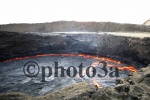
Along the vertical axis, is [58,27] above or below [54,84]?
above

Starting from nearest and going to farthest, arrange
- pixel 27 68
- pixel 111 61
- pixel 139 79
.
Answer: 1. pixel 139 79
2. pixel 27 68
3. pixel 111 61

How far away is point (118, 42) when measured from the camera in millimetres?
11945

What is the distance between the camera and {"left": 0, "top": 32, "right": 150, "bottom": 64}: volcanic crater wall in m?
12.5

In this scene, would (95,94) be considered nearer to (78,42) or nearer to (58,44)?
(78,42)

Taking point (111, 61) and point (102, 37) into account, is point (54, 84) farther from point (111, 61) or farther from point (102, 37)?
point (102, 37)

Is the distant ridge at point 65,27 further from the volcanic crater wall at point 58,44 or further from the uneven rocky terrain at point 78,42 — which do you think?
the volcanic crater wall at point 58,44

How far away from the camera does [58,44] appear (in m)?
14.3

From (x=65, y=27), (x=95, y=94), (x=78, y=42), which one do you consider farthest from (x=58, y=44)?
(x=95, y=94)

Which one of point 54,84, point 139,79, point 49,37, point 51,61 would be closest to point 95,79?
point 54,84

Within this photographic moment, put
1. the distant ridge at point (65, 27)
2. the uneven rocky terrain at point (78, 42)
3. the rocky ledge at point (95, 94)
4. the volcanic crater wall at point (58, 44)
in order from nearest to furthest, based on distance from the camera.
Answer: the rocky ledge at point (95, 94) < the uneven rocky terrain at point (78, 42) < the volcanic crater wall at point (58, 44) < the distant ridge at point (65, 27)

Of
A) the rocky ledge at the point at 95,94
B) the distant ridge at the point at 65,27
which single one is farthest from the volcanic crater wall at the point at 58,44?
the rocky ledge at the point at 95,94

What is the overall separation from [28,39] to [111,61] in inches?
238

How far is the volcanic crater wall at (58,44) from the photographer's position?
41.0 feet

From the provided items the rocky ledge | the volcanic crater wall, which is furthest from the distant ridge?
the rocky ledge
